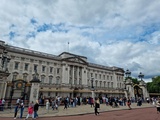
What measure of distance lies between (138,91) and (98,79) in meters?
33.0

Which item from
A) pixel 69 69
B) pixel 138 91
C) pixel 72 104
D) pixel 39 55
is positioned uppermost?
pixel 39 55

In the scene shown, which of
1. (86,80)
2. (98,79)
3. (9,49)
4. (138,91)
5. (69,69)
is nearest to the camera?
(138,91)

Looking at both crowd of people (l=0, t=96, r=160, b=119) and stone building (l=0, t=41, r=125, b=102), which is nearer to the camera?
crowd of people (l=0, t=96, r=160, b=119)

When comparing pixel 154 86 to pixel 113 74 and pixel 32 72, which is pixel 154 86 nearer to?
pixel 113 74

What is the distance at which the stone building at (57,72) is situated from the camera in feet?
143

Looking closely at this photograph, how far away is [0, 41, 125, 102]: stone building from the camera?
143 feet

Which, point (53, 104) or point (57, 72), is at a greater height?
point (57, 72)

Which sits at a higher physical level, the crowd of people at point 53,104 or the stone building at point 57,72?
the stone building at point 57,72

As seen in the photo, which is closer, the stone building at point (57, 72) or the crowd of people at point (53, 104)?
the crowd of people at point (53, 104)

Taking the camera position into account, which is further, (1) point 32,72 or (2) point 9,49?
(1) point 32,72

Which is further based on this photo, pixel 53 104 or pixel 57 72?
pixel 57 72

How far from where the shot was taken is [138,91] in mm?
33625

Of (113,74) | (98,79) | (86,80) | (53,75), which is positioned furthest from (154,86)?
(53,75)

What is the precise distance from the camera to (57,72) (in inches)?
2082
